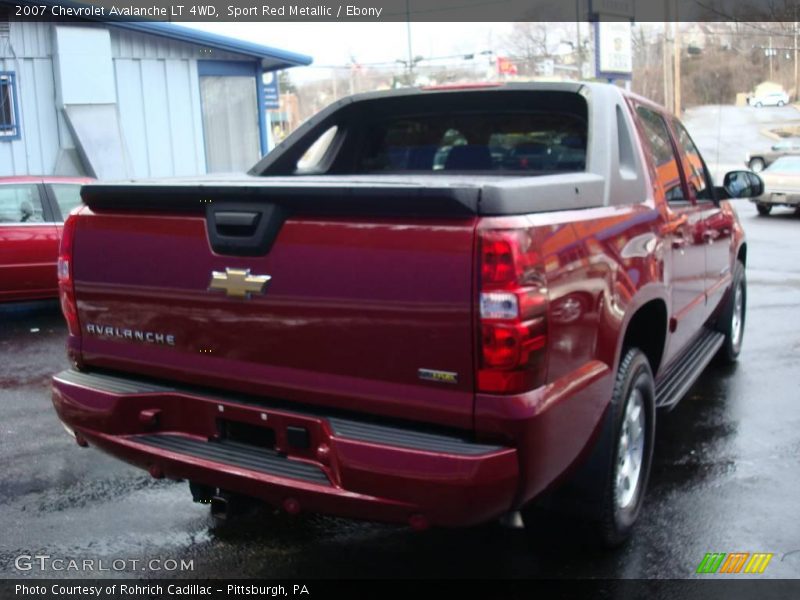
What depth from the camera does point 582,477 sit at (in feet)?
11.0

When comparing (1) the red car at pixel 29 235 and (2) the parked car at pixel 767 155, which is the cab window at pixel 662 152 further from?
(2) the parked car at pixel 767 155

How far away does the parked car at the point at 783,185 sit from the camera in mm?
20062

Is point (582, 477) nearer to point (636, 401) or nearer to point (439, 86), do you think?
point (636, 401)

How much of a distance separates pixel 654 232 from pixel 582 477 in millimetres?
1276

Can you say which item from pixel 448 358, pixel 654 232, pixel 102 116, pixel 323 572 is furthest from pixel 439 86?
pixel 102 116

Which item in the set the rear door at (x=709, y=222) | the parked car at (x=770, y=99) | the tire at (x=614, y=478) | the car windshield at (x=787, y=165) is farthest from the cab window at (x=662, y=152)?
the parked car at (x=770, y=99)

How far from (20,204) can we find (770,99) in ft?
173

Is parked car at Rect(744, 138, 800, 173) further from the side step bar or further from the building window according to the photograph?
the side step bar

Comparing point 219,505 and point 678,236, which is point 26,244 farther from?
point 678,236

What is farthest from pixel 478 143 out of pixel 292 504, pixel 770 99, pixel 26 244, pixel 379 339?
pixel 770 99

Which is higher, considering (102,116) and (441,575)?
(102,116)

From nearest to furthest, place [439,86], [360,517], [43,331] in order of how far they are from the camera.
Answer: [360,517] < [439,86] < [43,331]

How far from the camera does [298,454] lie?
3039mm

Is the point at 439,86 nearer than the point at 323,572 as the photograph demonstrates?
No
